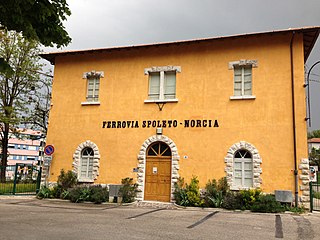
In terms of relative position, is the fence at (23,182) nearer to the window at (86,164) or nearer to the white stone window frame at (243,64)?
the window at (86,164)

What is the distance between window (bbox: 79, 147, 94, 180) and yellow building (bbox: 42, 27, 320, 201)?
0.05m

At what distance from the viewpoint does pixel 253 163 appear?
12914mm

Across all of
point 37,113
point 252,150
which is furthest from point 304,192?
point 37,113

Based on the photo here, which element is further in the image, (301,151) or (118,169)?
(118,169)

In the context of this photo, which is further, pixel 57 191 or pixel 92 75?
pixel 92 75

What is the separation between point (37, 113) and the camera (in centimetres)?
2538

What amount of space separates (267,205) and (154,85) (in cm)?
712

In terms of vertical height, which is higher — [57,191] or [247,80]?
[247,80]

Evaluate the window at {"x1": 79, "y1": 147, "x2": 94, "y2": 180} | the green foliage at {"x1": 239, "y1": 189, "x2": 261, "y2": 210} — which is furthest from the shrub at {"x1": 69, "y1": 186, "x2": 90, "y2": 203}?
the green foliage at {"x1": 239, "y1": 189, "x2": 261, "y2": 210}

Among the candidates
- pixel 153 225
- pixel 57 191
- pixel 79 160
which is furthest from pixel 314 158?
pixel 153 225

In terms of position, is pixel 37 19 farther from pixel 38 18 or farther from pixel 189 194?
pixel 189 194

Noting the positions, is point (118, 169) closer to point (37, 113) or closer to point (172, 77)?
point (172, 77)

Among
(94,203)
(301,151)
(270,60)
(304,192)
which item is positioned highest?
(270,60)

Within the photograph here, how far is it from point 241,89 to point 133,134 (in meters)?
5.14
